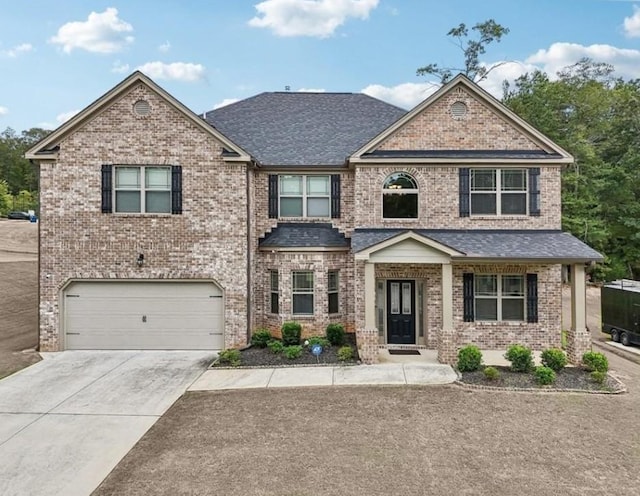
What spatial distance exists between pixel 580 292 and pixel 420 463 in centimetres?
813

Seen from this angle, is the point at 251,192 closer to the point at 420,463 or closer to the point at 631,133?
the point at 420,463

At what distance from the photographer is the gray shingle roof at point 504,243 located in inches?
463

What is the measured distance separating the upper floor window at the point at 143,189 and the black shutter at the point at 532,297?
11.5 metres

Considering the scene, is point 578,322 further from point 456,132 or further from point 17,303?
point 17,303

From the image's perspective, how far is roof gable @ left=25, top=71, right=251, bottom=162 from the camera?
41.8 feet

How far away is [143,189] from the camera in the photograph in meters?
13.1

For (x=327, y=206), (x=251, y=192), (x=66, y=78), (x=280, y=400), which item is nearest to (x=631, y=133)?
(x=327, y=206)

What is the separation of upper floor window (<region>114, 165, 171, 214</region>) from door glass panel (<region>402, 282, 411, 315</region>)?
795 centimetres

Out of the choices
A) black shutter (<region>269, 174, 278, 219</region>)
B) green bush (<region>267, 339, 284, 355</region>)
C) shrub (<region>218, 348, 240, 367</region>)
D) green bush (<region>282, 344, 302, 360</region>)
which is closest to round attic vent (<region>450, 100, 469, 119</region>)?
black shutter (<region>269, 174, 278, 219</region>)

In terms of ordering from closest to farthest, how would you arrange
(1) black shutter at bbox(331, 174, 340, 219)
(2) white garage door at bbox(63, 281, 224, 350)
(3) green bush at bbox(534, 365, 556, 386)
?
(3) green bush at bbox(534, 365, 556, 386), (2) white garage door at bbox(63, 281, 224, 350), (1) black shutter at bbox(331, 174, 340, 219)

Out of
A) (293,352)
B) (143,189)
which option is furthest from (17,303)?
(293,352)

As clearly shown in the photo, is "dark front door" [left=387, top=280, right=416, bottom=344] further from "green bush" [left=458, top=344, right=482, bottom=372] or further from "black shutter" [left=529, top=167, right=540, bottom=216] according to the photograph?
"black shutter" [left=529, top=167, right=540, bottom=216]

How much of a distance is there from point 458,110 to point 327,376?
30.7 feet

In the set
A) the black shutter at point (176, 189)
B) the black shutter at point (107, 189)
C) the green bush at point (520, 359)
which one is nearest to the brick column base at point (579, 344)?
the green bush at point (520, 359)
